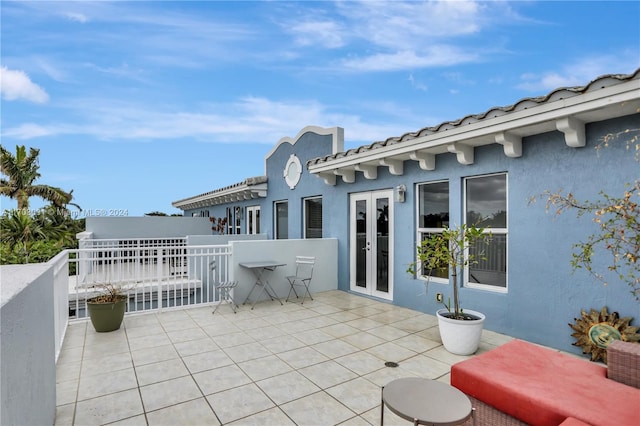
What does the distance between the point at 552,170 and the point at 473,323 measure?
2.27 m

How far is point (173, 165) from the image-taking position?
2003 cm

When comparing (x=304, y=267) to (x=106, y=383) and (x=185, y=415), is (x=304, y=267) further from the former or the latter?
(x=185, y=415)

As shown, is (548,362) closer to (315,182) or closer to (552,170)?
(552,170)

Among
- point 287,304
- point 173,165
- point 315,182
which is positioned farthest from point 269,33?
point 173,165

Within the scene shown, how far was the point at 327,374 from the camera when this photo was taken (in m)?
3.55

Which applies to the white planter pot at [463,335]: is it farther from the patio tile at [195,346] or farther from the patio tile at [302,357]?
the patio tile at [195,346]

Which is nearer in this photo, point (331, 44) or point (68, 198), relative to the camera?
point (331, 44)

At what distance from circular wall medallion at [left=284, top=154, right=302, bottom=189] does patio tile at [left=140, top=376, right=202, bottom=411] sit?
6713 millimetres

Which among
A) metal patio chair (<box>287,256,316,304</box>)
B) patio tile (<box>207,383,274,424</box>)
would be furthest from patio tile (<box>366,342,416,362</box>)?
metal patio chair (<box>287,256,316,304</box>)

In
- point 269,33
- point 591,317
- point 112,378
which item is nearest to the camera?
point 112,378

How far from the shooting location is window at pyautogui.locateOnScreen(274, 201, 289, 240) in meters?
10.3

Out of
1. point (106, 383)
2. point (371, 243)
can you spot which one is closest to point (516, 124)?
point (371, 243)

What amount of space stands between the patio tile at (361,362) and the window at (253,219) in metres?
8.34

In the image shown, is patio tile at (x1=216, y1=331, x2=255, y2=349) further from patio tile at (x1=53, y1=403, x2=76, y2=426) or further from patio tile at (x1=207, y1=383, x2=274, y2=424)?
patio tile at (x1=53, y1=403, x2=76, y2=426)
